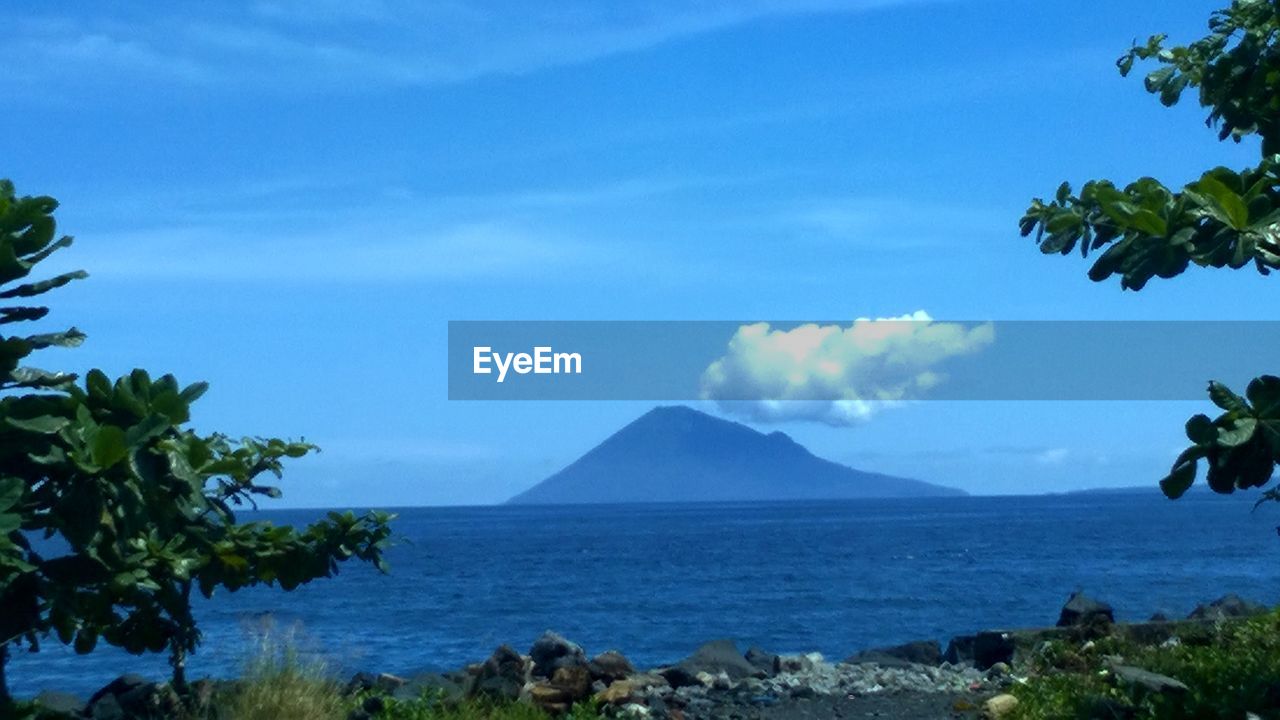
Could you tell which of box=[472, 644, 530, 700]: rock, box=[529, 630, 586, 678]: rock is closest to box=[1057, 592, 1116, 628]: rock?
box=[529, 630, 586, 678]: rock

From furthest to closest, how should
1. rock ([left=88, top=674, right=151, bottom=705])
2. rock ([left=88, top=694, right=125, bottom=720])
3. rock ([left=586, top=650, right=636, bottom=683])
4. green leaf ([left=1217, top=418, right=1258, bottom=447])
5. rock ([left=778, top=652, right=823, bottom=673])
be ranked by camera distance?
1. rock ([left=778, top=652, right=823, bottom=673])
2. rock ([left=88, top=674, right=151, bottom=705])
3. rock ([left=586, top=650, right=636, bottom=683])
4. rock ([left=88, top=694, right=125, bottom=720])
5. green leaf ([left=1217, top=418, right=1258, bottom=447])

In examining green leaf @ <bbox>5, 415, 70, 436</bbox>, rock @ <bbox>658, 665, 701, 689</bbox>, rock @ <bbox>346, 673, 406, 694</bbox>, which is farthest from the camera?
rock @ <bbox>658, 665, 701, 689</bbox>

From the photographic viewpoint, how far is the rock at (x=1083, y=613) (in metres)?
14.3

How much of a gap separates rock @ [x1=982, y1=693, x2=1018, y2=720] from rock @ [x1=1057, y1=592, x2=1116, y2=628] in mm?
2998

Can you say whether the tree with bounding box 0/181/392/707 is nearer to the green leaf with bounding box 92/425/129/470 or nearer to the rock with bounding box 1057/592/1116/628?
the green leaf with bounding box 92/425/129/470

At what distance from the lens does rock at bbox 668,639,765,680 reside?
1589cm

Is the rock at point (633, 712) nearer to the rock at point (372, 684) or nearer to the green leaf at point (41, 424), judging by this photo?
the rock at point (372, 684)

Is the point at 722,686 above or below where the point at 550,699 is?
below

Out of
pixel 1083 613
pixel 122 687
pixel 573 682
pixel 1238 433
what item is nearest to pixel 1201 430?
pixel 1238 433

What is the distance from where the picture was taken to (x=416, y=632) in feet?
127

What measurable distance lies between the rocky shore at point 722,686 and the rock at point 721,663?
0.12 feet

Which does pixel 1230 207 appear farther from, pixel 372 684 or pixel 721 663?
pixel 721 663

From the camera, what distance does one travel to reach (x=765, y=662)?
1927cm

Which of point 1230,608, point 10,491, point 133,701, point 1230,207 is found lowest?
point 133,701
